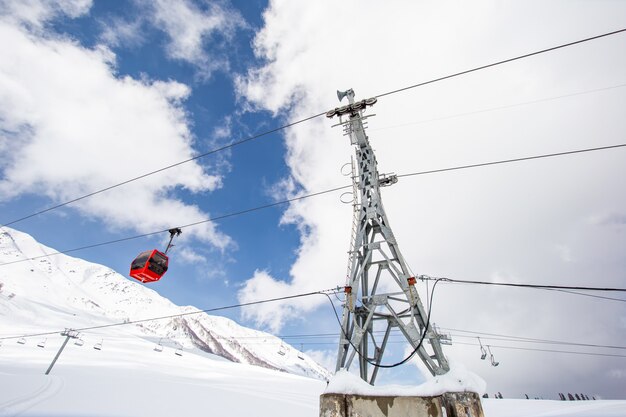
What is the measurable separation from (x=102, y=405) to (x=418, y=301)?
26.5 metres

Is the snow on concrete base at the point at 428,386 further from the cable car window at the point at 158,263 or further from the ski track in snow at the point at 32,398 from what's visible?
the ski track in snow at the point at 32,398

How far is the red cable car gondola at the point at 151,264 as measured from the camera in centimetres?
1065

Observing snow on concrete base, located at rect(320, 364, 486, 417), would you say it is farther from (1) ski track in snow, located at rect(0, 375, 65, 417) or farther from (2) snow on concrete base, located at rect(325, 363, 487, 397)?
(1) ski track in snow, located at rect(0, 375, 65, 417)

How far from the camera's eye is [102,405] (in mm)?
21922

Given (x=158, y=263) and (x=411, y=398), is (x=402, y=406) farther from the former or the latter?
(x=158, y=263)

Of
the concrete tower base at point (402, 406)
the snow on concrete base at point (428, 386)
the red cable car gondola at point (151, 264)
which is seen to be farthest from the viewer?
the red cable car gondola at point (151, 264)

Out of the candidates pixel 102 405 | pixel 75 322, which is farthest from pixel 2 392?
pixel 75 322

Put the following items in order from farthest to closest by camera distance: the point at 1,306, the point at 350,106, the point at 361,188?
the point at 1,306, the point at 350,106, the point at 361,188

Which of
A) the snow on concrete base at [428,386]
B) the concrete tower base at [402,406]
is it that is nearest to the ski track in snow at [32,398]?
the concrete tower base at [402,406]

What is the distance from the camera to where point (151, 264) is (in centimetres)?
1072

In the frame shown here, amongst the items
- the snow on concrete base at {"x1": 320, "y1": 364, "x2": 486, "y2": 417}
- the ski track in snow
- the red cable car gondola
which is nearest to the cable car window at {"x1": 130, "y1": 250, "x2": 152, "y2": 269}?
the red cable car gondola

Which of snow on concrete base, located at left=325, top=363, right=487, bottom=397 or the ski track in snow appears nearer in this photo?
snow on concrete base, located at left=325, top=363, right=487, bottom=397

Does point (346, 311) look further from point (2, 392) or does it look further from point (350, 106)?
point (2, 392)

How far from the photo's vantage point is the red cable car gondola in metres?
10.6
